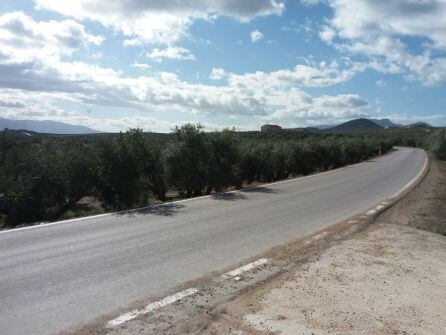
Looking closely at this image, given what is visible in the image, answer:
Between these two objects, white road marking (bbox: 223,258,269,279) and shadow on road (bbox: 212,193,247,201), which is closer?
white road marking (bbox: 223,258,269,279)

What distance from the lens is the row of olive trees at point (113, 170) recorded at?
44.3 feet

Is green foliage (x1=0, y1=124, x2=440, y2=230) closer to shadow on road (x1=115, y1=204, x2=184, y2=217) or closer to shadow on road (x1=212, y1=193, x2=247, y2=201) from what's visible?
shadow on road (x1=212, y1=193, x2=247, y2=201)

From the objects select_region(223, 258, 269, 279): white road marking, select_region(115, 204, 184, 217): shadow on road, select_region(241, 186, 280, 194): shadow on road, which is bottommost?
select_region(241, 186, 280, 194): shadow on road

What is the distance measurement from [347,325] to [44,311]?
11.0 feet

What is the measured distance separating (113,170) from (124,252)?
25.7 feet

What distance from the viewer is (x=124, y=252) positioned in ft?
24.5

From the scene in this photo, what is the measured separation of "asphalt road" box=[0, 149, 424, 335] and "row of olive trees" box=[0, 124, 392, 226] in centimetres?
317

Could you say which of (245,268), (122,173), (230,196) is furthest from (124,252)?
(230,196)

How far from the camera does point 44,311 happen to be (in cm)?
493

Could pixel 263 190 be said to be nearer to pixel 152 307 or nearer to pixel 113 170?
pixel 113 170

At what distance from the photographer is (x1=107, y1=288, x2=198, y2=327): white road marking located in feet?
→ 15.4

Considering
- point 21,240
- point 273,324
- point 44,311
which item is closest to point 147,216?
point 21,240

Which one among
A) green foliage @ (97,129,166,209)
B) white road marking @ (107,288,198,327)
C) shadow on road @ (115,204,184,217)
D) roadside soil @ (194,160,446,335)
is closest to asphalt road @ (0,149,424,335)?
shadow on road @ (115,204,184,217)

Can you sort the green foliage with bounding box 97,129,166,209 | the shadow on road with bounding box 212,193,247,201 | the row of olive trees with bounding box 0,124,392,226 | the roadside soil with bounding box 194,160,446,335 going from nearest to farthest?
the roadside soil with bounding box 194,160,446,335, the row of olive trees with bounding box 0,124,392,226, the shadow on road with bounding box 212,193,247,201, the green foliage with bounding box 97,129,166,209
